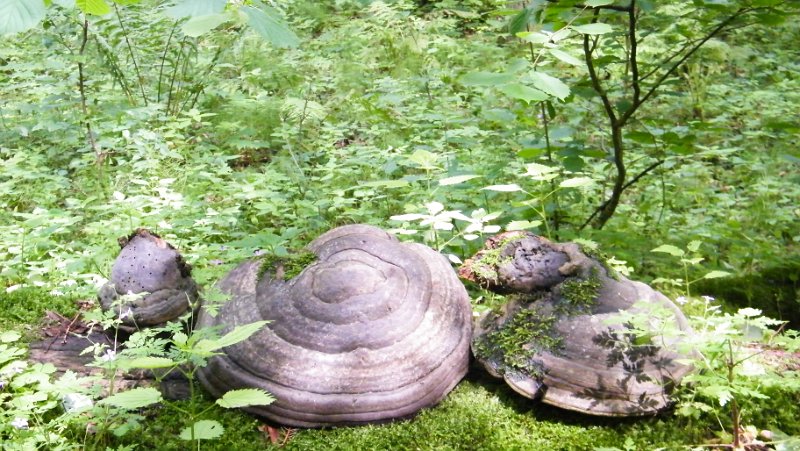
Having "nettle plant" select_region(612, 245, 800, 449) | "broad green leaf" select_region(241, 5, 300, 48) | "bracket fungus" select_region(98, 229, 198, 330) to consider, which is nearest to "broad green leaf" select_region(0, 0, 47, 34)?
"broad green leaf" select_region(241, 5, 300, 48)

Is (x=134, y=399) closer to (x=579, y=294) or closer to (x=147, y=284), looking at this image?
(x=147, y=284)

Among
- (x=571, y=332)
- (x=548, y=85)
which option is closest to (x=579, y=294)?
(x=571, y=332)

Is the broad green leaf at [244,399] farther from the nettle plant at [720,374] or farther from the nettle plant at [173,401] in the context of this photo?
the nettle plant at [720,374]

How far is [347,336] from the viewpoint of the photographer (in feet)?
7.63

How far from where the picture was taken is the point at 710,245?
4328 millimetres

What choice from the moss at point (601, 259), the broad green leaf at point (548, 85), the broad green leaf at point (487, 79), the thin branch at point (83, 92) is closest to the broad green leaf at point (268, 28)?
the broad green leaf at point (487, 79)

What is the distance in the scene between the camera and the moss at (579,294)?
2420 mm

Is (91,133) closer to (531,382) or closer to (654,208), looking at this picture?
(531,382)

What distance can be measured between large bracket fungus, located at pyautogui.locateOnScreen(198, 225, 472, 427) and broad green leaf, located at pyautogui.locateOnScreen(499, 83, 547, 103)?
98 centimetres

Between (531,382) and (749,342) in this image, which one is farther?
(749,342)

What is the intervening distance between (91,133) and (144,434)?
13.2 ft

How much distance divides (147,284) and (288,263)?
24.3 inches

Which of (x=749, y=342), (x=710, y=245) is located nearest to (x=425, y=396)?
(x=749, y=342)

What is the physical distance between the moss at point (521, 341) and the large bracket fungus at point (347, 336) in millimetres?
116
